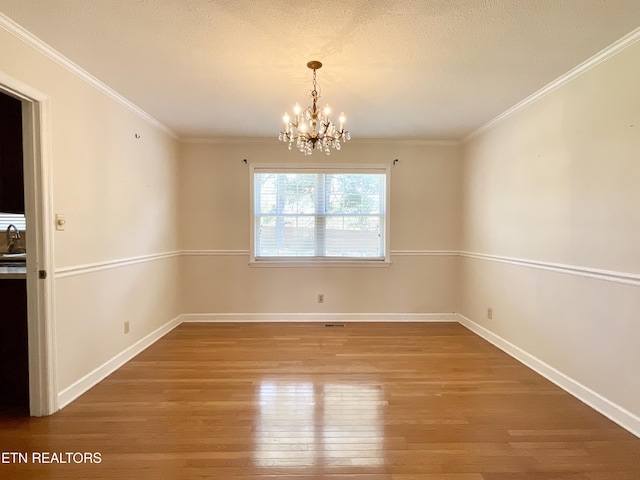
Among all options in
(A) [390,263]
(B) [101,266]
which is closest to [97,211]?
(B) [101,266]

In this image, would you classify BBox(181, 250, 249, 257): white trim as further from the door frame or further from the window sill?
the door frame

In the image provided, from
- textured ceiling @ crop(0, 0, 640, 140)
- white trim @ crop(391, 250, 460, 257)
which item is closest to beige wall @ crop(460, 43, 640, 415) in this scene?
textured ceiling @ crop(0, 0, 640, 140)

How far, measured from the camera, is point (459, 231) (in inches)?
182

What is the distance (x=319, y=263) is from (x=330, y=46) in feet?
9.28

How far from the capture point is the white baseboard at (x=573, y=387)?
213 centimetres

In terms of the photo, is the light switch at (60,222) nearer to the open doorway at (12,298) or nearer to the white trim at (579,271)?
the open doorway at (12,298)

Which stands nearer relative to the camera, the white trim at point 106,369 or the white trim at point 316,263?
the white trim at point 106,369

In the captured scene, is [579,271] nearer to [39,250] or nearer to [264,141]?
[264,141]

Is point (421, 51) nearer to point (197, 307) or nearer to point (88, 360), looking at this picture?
point (88, 360)

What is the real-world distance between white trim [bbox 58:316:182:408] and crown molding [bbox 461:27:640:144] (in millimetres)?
4286

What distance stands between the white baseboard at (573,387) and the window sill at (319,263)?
150 centimetres

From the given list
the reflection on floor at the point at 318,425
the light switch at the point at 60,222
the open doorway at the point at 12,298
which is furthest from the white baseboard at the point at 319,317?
the light switch at the point at 60,222

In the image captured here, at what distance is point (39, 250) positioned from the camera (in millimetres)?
2223

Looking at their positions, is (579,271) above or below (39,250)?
below
